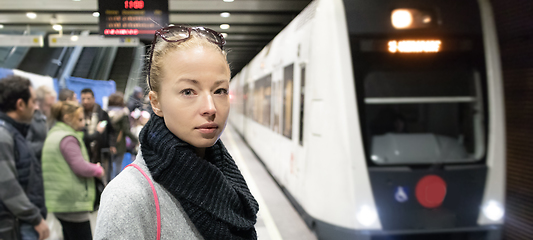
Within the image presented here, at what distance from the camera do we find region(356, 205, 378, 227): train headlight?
11.4 ft

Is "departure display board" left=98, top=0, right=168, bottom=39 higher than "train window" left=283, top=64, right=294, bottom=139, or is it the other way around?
"departure display board" left=98, top=0, right=168, bottom=39

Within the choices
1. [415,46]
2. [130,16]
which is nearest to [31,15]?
[130,16]

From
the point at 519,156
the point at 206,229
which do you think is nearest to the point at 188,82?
the point at 206,229

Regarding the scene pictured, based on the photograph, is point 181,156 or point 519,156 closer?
point 181,156

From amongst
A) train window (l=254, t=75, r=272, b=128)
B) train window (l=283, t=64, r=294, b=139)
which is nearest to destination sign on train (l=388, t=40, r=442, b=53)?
train window (l=283, t=64, r=294, b=139)

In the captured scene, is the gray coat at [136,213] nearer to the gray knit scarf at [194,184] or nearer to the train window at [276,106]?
the gray knit scarf at [194,184]

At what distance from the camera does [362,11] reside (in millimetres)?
3600

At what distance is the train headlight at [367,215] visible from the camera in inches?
136

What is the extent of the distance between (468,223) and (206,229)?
3318 millimetres

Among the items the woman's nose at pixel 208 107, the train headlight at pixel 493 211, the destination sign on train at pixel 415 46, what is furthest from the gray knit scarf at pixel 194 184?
the train headlight at pixel 493 211

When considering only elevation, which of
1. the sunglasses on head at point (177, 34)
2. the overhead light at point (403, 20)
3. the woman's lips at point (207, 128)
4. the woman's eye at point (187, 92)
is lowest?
the woman's lips at point (207, 128)

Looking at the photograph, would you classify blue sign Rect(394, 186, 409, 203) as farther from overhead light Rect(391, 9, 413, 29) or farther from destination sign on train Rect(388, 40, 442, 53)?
overhead light Rect(391, 9, 413, 29)

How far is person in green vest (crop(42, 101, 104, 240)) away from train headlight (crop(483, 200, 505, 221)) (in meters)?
3.57

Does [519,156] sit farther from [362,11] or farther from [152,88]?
[152,88]
